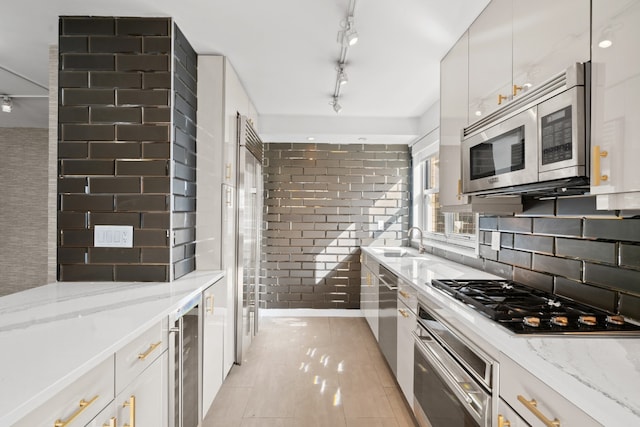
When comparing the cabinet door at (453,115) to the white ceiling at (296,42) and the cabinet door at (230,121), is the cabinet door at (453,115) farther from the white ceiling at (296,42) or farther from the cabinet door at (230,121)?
the cabinet door at (230,121)

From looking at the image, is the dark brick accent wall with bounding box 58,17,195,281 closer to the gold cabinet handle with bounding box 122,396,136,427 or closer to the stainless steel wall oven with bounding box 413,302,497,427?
the gold cabinet handle with bounding box 122,396,136,427

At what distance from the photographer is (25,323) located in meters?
1.33

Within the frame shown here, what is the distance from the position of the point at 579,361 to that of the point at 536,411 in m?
0.19

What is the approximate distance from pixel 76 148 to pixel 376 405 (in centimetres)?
259

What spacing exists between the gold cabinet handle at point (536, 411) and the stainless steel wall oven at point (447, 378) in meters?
0.19

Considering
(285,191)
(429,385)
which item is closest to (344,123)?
(285,191)

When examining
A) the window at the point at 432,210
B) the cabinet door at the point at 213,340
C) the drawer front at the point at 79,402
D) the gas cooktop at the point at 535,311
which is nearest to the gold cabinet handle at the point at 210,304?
the cabinet door at the point at 213,340

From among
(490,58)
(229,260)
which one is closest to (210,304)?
(229,260)

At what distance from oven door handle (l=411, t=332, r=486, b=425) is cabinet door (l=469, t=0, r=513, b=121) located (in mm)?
1304

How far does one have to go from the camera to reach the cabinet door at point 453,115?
230 centimetres

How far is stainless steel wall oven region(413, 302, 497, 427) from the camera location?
1332 mm

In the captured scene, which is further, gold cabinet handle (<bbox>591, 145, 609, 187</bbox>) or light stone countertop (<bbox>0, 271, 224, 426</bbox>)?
gold cabinet handle (<bbox>591, 145, 609, 187</bbox>)

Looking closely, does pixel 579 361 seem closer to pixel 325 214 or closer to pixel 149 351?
pixel 149 351

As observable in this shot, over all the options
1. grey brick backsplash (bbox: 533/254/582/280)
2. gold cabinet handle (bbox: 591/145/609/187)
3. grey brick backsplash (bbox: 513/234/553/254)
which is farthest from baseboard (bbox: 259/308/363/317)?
gold cabinet handle (bbox: 591/145/609/187)
